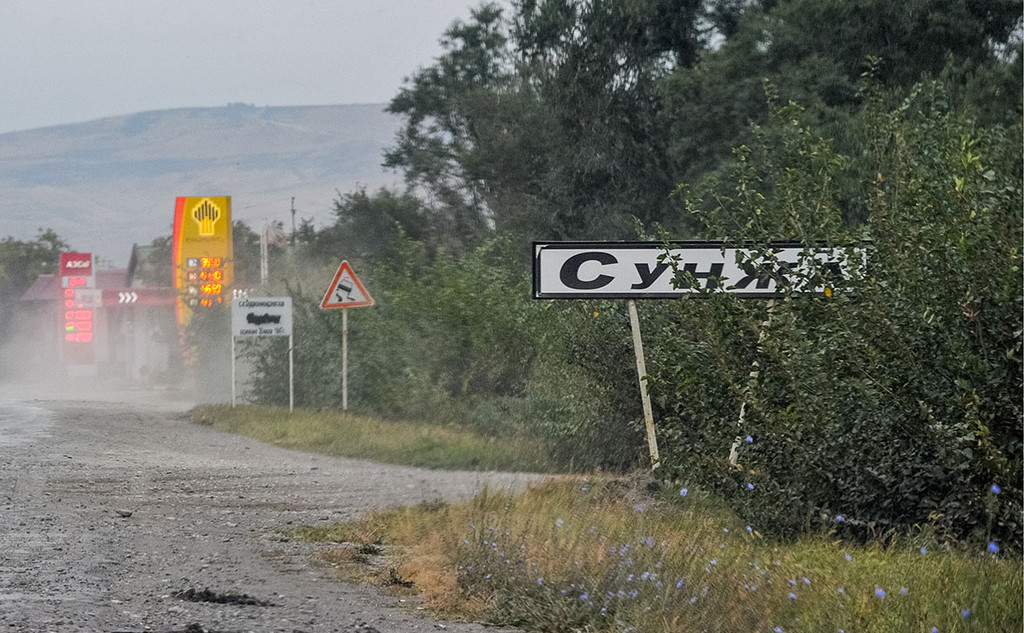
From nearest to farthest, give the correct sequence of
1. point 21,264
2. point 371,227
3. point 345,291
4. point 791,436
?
point 791,436 < point 345,291 < point 371,227 < point 21,264

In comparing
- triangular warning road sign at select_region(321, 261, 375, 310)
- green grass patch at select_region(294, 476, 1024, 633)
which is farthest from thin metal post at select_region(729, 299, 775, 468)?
triangular warning road sign at select_region(321, 261, 375, 310)

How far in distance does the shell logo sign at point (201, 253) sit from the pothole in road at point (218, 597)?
4196 cm

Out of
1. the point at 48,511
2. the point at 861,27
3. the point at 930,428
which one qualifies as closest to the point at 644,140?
the point at 861,27

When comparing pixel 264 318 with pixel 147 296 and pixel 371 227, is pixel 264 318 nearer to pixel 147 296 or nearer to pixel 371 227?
pixel 371 227

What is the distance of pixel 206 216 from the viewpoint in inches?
2115

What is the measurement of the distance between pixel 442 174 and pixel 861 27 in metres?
28.8

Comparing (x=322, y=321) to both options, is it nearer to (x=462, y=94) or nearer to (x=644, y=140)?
(x=644, y=140)

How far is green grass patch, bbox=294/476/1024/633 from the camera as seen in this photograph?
6.82m

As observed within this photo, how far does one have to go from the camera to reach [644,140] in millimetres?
39406

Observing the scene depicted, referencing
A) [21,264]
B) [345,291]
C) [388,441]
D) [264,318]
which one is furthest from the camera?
[21,264]

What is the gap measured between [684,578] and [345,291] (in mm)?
19952

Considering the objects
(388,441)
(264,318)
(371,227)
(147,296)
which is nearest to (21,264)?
(147,296)

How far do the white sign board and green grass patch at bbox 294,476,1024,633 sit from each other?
19.7 m

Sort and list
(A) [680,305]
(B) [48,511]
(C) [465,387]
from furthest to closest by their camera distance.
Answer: (C) [465,387] < (B) [48,511] < (A) [680,305]
